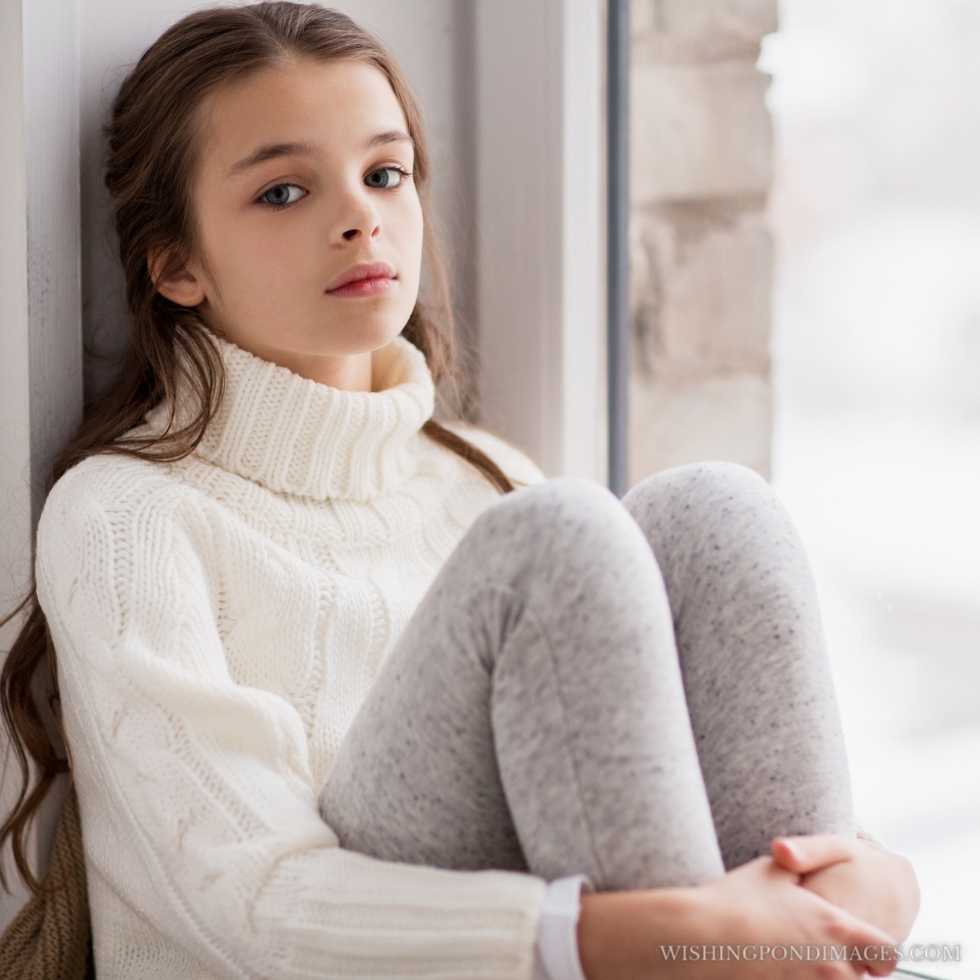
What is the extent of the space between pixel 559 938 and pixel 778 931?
0.14m

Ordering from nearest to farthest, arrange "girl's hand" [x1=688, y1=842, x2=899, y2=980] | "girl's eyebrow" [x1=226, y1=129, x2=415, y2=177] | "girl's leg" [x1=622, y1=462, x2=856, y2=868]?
"girl's hand" [x1=688, y1=842, x2=899, y2=980], "girl's leg" [x1=622, y1=462, x2=856, y2=868], "girl's eyebrow" [x1=226, y1=129, x2=415, y2=177]

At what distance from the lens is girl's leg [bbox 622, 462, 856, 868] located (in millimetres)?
944

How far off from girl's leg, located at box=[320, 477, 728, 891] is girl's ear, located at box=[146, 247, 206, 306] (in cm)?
44

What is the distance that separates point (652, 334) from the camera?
5.10 feet

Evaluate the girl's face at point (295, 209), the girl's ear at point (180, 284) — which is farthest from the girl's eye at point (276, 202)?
the girl's ear at point (180, 284)

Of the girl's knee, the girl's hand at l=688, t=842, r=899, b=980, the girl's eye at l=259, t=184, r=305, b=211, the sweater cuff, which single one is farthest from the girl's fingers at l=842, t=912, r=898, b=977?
the girl's eye at l=259, t=184, r=305, b=211

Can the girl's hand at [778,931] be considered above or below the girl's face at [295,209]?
below

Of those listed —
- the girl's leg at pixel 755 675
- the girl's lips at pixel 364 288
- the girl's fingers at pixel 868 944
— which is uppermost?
the girl's lips at pixel 364 288

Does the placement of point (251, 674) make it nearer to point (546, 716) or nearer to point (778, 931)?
point (546, 716)

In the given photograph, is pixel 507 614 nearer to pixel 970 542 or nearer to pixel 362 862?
pixel 362 862

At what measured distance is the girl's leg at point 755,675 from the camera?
3.10 ft

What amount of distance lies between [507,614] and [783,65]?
0.86 meters

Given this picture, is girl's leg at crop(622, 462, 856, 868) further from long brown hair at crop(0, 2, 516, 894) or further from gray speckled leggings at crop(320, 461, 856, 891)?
long brown hair at crop(0, 2, 516, 894)

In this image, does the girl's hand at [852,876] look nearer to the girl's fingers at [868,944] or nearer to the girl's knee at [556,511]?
the girl's fingers at [868,944]
